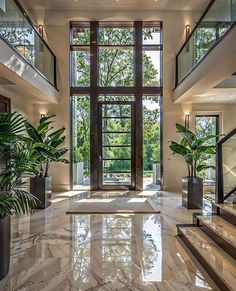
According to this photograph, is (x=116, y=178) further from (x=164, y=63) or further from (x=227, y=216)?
(x=227, y=216)

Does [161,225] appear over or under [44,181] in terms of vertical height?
under

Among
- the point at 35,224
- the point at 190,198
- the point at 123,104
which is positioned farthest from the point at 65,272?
the point at 123,104

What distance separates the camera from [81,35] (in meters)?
9.39

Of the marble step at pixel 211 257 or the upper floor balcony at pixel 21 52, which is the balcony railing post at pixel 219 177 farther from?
the upper floor balcony at pixel 21 52

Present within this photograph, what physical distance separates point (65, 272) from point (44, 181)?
3550mm

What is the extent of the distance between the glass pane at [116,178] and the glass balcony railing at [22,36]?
3.63 meters

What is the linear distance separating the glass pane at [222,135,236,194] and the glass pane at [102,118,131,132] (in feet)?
15.4

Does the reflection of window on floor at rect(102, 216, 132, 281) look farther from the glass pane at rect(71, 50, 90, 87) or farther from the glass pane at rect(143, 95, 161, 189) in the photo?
the glass pane at rect(71, 50, 90, 87)

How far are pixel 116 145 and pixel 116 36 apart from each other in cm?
354

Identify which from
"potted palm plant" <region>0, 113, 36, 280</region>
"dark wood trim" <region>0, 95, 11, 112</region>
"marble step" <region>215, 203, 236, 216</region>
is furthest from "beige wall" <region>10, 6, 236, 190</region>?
"potted palm plant" <region>0, 113, 36, 280</region>

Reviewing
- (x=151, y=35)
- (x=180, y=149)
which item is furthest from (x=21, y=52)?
(x=151, y=35)

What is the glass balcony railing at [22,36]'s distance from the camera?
5098mm

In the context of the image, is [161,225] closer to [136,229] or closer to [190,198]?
[136,229]

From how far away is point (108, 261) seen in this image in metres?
3.62
